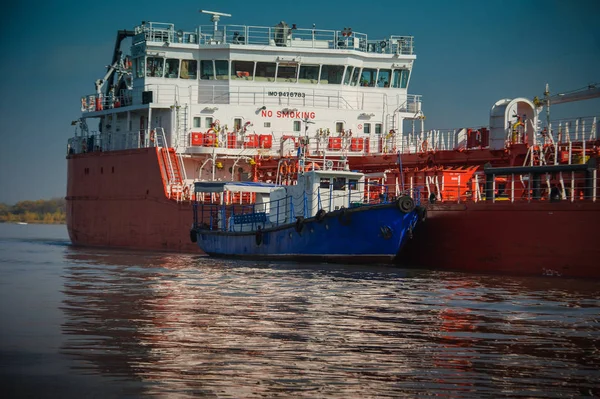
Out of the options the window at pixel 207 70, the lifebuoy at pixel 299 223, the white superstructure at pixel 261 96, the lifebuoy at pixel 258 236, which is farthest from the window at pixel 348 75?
the lifebuoy at pixel 299 223

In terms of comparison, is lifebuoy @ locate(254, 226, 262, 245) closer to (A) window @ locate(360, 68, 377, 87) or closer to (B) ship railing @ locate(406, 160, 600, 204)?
(B) ship railing @ locate(406, 160, 600, 204)

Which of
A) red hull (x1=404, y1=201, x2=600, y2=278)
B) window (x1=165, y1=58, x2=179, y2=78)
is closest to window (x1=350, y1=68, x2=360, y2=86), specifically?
window (x1=165, y1=58, x2=179, y2=78)

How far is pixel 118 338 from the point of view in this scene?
39.0 ft

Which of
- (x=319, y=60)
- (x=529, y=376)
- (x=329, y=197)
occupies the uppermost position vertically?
(x=319, y=60)

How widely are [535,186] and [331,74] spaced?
16.6 meters

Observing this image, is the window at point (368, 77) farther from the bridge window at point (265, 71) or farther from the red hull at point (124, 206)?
the red hull at point (124, 206)

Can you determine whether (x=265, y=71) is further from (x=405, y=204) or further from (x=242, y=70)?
(x=405, y=204)

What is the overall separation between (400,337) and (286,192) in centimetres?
1763

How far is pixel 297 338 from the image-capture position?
483 inches

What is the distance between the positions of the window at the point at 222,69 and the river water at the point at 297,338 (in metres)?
18.6

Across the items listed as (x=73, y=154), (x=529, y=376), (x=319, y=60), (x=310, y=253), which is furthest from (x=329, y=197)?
(x=73, y=154)

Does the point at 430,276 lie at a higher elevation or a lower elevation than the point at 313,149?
lower

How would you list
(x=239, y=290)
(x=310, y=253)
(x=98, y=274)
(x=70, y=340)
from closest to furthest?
(x=70, y=340) < (x=239, y=290) < (x=98, y=274) < (x=310, y=253)

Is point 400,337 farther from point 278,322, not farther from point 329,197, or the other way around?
point 329,197
